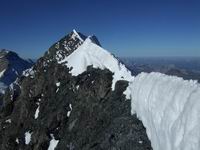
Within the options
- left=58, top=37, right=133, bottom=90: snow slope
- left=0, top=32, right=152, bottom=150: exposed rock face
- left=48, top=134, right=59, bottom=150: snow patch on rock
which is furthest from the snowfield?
left=48, top=134, right=59, bottom=150: snow patch on rock

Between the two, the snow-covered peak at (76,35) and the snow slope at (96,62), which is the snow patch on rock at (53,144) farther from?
the snow-covered peak at (76,35)

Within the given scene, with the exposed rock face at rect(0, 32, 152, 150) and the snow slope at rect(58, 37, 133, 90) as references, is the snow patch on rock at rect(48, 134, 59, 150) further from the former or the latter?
the snow slope at rect(58, 37, 133, 90)

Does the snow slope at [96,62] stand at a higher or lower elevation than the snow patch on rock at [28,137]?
higher

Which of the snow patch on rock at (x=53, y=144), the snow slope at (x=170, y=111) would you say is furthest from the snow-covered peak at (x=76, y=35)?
the snow slope at (x=170, y=111)

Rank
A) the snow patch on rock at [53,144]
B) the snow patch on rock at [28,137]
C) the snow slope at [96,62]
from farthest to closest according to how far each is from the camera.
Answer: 1. the snow patch on rock at [28,137]
2. the snow slope at [96,62]
3. the snow patch on rock at [53,144]

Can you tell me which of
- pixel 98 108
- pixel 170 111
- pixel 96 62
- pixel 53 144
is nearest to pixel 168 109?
pixel 170 111

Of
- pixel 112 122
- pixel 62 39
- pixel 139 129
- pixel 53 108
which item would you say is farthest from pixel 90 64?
→ pixel 62 39
